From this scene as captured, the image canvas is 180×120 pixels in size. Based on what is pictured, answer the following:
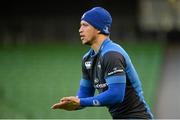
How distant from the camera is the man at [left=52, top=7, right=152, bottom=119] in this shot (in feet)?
13.6

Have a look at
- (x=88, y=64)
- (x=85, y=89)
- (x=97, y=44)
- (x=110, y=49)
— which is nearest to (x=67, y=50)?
(x=85, y=89)

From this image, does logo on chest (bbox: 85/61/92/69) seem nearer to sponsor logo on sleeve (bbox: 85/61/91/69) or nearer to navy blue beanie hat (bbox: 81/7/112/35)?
sponsor logo on sleeve (bbox: 85/61/91/69)

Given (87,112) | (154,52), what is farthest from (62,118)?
(154,52)

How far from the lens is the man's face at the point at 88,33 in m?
4.32

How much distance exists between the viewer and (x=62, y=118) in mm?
10398

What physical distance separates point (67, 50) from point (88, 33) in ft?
26.9

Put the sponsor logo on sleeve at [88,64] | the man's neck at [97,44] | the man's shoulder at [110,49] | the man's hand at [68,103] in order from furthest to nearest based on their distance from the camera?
the sponsor logo on sleeve at [88,64]
the man's neck at [97,44]
the man's shoulder at [110,49]
the man's hand at [68,103]

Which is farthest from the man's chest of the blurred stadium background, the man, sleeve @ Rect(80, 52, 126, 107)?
the blurred stadium background

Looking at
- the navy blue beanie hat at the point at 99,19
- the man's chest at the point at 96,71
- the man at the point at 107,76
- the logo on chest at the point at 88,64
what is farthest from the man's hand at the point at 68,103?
the navy blue beanie hat at the point at 99,19

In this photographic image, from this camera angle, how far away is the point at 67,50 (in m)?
12.5

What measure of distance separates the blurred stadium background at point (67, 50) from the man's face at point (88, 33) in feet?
20.1

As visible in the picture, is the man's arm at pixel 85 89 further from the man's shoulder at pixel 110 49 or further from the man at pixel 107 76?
the man's shoulder at pixel 110 49

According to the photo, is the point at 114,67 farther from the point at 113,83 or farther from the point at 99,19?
the point at 99,19

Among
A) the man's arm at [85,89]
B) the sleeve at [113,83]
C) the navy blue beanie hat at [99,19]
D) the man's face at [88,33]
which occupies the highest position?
the navy blue beanie hat at [99,19]
